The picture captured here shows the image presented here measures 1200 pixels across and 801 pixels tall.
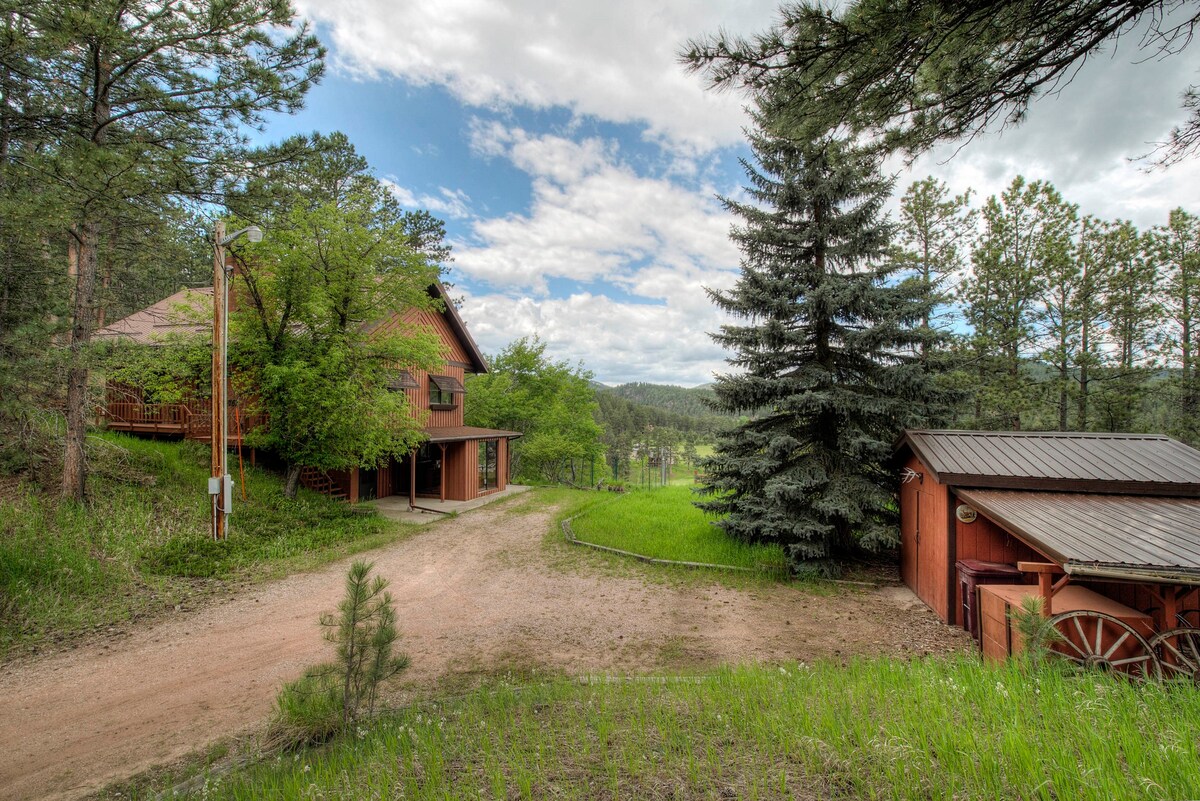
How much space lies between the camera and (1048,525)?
16.6 ft

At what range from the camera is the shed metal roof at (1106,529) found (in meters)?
4.09

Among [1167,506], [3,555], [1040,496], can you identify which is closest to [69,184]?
[3,555]

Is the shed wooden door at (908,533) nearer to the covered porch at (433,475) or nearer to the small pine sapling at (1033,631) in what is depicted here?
the small pine sapling at (1033,631)

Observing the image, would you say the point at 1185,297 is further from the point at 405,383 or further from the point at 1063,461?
the point at 405,383

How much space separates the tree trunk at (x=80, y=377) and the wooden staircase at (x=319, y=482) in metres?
5.25

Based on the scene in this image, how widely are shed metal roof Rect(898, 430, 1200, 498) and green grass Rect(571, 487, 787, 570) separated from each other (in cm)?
342

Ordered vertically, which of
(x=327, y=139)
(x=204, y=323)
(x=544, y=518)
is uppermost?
(x=327, y=139)

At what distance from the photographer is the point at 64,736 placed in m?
3.95

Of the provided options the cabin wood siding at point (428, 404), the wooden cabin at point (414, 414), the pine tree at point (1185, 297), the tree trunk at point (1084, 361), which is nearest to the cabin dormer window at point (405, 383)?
the wooden cabin at point (414, 414)

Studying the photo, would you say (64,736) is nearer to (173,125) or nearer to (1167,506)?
(173,125)

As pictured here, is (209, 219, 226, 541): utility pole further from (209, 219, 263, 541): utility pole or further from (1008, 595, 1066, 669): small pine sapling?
(1008, 595, 1066, 669): small pine sapling

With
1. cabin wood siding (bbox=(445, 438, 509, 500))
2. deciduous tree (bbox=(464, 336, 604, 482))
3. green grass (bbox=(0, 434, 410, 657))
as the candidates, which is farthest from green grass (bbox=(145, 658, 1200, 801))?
deciduous tree (bbox=(464, 336, 604, 482))

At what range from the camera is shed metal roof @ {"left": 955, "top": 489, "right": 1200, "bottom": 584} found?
4090 millimetres

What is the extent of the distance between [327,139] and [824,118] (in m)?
22.4
